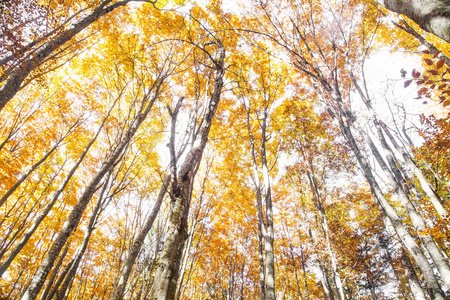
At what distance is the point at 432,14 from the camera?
945 millimetres

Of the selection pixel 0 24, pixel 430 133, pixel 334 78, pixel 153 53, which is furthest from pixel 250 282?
pixel 0 24

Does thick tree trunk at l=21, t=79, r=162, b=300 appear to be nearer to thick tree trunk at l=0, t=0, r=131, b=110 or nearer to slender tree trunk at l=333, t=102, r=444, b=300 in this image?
thick tree trunk at l=0, t=0, r=131, b=110

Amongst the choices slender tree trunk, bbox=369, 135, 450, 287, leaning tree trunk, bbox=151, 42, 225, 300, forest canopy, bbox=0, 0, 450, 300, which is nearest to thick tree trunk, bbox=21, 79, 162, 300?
forest canopy, bbox=0, 0, 450, 300

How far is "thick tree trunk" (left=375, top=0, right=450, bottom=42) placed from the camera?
2.97ft

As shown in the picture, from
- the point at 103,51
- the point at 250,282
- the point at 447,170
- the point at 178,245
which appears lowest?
the point at 178,245

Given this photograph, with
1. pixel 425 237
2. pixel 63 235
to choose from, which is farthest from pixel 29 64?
pixel 425 237

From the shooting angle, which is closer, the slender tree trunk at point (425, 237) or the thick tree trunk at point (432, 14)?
the thick tree trunk at point (432, 14)

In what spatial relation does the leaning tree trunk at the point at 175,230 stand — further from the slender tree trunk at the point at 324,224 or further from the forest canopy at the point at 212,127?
the slender tree trunk at the point at 324,224

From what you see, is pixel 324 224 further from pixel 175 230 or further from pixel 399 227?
pixel 175 230

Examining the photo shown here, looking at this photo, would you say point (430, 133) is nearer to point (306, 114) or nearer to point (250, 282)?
point (306, 114)

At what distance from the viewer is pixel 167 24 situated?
626cm

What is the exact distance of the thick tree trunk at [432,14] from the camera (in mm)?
906

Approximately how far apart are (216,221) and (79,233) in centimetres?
793

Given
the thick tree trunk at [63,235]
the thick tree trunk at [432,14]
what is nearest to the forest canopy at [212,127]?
the thick tree trunk at [63,235]
